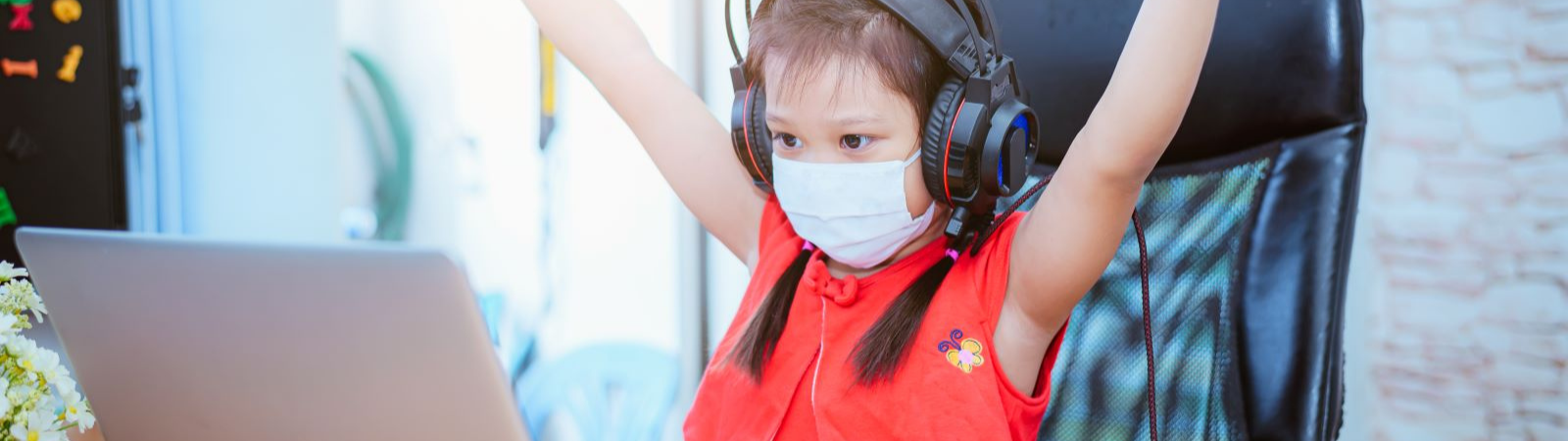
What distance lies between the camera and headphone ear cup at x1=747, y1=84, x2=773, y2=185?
0.84 m

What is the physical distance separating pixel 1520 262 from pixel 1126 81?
826 millimetres

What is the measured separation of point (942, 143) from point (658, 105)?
37 cm

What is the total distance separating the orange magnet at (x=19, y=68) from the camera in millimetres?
2119

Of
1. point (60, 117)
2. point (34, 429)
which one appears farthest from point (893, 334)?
point (60, 117)

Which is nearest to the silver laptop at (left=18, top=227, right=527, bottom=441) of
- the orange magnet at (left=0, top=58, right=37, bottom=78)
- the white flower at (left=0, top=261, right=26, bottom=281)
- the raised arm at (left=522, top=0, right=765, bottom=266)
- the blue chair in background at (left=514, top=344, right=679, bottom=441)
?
the white flower at (left=0, top=261, right=26, bottom=281)

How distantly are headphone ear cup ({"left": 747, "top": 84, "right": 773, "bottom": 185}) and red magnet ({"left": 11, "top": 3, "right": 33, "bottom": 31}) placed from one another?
1.99 m

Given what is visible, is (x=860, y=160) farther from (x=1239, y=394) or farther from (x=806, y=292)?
(x=1239, y=394)

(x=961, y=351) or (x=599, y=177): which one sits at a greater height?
(x=961, y=351)

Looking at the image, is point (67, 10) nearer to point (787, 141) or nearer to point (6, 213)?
point (6, 213)

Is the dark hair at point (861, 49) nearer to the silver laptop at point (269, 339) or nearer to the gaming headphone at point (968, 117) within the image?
the gaming headphone at point (968, 117)

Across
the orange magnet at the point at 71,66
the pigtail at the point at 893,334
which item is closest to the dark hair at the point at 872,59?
the pigtail at the point at 893,334

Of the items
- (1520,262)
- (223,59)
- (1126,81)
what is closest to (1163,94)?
(1126,81)

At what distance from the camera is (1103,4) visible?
85cm

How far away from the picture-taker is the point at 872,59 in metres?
0.76
